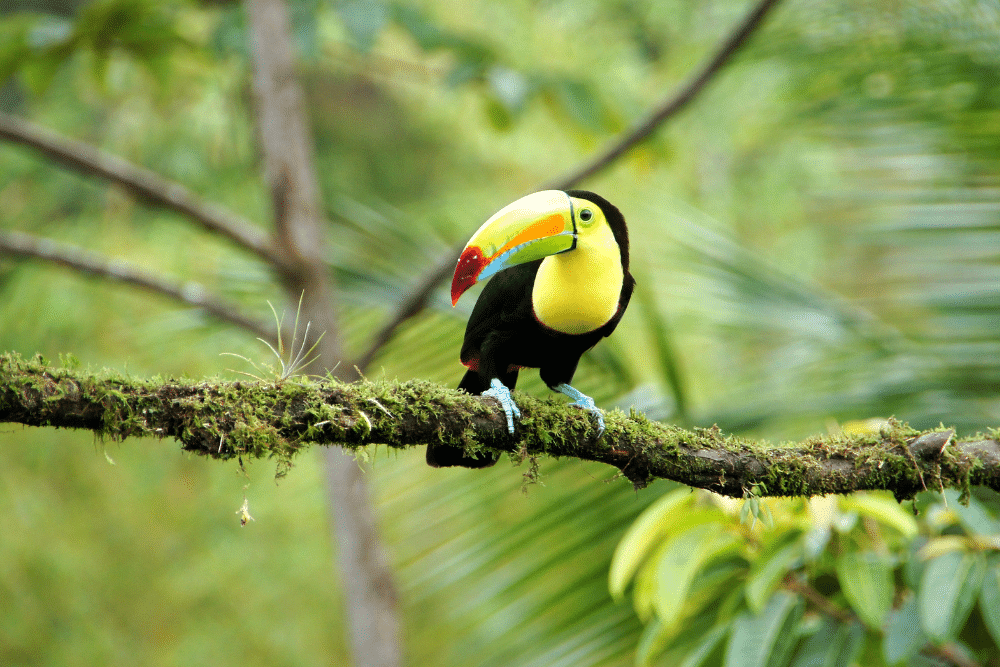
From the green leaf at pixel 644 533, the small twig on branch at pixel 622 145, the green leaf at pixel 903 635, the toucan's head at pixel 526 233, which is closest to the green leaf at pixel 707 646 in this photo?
the green leaf at pixel 644 533

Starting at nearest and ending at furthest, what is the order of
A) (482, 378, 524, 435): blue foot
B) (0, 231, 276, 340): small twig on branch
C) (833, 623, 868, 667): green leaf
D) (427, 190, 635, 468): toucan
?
(482, 378, 524, 435): blue foot, (427, 190, 635, 468): toucan, (833, 623, 868, 667): green leaf, (0, 231, 276, 340): small twig on branch

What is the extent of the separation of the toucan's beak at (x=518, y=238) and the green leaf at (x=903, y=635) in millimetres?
1047

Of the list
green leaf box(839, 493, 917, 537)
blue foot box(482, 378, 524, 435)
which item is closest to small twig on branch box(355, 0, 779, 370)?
blue foot box(482, 378, 524, 435)

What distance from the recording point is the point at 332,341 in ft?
9.99

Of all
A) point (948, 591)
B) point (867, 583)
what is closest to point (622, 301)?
point (867, 583)

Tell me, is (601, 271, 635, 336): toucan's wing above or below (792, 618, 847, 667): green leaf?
above

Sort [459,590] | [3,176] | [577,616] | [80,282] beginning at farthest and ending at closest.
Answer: [80,282] → [3,176] → [459,590] → [577,616]

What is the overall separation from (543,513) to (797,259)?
6.05 meters

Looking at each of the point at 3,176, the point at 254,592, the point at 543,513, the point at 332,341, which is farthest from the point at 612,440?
the point at 254,592

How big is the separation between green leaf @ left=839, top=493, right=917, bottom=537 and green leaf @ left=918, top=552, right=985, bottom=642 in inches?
3.5

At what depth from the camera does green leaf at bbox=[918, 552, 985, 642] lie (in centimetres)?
162

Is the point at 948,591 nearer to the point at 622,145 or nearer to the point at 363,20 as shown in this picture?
the point at 622,145

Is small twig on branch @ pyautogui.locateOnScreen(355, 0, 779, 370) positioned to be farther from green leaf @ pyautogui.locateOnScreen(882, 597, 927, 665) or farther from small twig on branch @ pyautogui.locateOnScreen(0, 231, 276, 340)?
green leaf @ pyautogui.locateOnScreen(882, 597, 927, 665)

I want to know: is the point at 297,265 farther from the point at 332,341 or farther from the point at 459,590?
the point at 459,590
